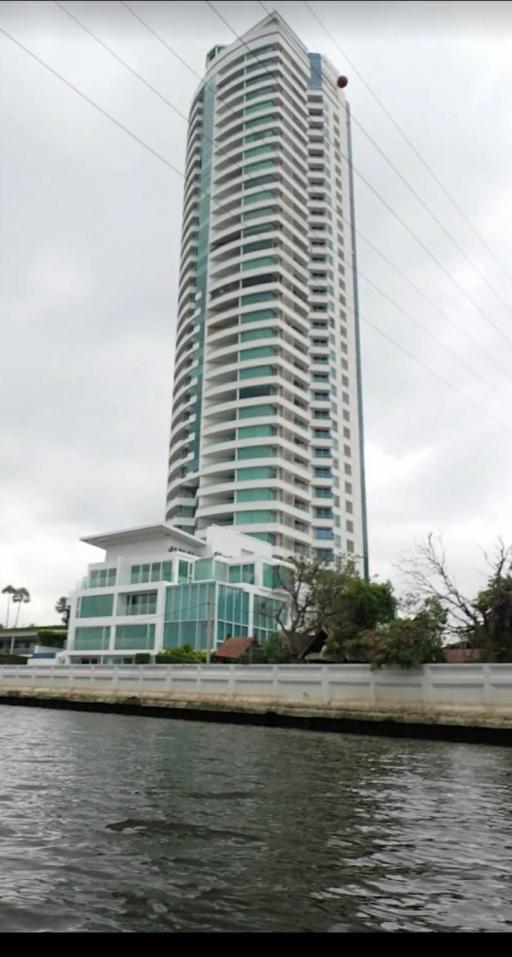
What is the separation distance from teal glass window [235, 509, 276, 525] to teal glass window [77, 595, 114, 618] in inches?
790

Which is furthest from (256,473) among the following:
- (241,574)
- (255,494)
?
(241,574)

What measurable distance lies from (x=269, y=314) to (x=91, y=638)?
42.7 m

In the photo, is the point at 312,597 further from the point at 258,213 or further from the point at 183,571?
the point at 258,213

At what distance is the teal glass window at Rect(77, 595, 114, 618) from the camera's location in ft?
182

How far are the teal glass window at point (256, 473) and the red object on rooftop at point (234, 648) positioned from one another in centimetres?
2902

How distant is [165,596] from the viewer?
51594 millimetres

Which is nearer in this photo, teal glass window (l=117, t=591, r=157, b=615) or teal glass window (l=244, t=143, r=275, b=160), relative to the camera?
teal glass window (l=117, t=591, r=157, b=615)

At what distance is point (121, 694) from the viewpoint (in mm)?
30734

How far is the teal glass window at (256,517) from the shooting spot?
71750mm

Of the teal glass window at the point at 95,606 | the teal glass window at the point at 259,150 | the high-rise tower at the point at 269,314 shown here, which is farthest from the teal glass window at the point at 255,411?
the teal glass window at the point at 259,150

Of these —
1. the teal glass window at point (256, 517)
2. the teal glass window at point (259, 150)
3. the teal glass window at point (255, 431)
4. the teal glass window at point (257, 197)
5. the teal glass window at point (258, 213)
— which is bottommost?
the teal glass window at point (256, 517)

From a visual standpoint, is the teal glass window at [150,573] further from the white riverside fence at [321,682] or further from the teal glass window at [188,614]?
the white riverside fence at [321,682]

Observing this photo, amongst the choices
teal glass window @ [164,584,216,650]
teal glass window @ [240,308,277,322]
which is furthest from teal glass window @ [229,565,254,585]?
teal glass window @ [240,308,277,322]

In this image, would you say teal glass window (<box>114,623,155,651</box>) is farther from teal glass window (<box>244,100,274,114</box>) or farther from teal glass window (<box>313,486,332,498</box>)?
teal glass window (<box>244,100,274,114</box>)
